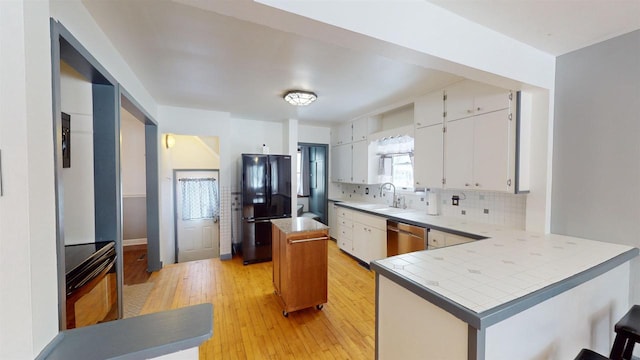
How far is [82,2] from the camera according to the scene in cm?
146

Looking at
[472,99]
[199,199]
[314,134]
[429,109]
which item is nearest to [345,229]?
[314,134]

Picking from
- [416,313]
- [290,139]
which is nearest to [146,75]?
[290,139]

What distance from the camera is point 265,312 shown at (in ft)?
8.23

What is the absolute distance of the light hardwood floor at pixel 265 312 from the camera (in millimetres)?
1978

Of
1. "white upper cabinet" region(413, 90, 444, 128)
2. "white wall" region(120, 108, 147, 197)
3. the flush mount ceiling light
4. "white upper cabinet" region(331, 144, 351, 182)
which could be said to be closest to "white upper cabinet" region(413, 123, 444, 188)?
"white upper cabinet" region(413, 90, 444, 128)

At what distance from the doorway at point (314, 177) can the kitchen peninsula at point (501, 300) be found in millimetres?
3628

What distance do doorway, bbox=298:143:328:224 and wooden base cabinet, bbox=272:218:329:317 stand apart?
2.66 metres

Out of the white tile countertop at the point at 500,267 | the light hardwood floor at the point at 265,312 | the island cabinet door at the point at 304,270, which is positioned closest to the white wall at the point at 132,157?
the light hardwood floor at the point at 265,312

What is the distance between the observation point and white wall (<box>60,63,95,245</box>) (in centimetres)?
175

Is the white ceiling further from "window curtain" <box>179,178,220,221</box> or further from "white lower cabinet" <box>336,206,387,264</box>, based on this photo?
"window curtain" <box>179,178,220,221</box>

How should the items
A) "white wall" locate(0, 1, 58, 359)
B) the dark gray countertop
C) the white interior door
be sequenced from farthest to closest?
the white interior door → the dark gray countertop → "white wall" locate(0, 1, 58, 359)

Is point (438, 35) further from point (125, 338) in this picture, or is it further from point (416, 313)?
point (125, 338)

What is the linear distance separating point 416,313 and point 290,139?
3.63m

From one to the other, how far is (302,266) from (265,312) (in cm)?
65
